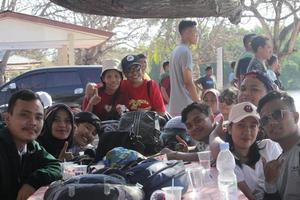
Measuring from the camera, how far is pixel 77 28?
1525cm

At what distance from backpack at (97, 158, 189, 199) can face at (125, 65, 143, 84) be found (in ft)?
8.95

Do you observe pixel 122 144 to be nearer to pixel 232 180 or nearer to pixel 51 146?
pixel 51 146

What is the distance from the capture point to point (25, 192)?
3.21 meters

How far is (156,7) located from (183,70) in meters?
A: 2.44

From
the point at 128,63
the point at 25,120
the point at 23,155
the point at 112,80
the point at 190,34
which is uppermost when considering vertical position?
the point at 190,34

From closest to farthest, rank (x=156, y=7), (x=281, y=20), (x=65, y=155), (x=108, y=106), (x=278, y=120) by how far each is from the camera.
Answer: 1. (x=278, y=120)
2. (x=156, y=7)
3. (x=65, y=155)
4. (x=108, y=106)
5. (x=281, y=20)

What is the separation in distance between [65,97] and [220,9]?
29.5ft

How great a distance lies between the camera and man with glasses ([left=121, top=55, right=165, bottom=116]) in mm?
5613

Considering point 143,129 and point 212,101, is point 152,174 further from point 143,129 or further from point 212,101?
point 212,101

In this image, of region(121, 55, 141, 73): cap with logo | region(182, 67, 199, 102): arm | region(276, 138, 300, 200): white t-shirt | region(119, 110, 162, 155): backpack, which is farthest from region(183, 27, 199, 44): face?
region(276, 138, 300, 200): white t-shirt

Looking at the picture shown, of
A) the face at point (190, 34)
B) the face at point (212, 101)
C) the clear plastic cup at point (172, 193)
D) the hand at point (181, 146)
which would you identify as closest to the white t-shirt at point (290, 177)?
the clear plastic cup at point (172, 193)

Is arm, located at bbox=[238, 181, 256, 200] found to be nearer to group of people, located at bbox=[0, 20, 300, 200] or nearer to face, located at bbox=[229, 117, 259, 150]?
group of people, located at bbox=[0, 20, 300, 200]

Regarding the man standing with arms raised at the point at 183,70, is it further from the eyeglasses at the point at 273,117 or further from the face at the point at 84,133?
the eyeglasses at the point at 273,117

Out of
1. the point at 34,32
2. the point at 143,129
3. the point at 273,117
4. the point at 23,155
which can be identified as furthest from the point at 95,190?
the point at 34,32
